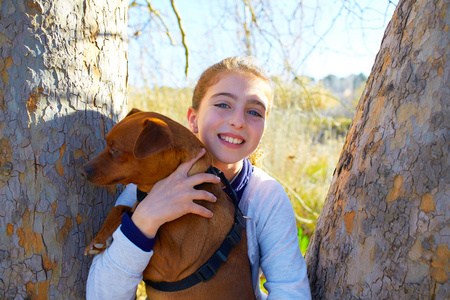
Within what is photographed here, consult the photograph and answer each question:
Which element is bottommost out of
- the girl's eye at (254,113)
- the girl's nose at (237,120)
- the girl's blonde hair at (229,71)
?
the girl's nose at (237,120)

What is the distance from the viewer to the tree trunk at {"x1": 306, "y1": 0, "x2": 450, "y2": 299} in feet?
4.98

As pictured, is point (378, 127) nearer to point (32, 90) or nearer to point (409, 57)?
point (409, 57)

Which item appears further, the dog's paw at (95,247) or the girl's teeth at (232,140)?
the girl's teeth at (232,140)

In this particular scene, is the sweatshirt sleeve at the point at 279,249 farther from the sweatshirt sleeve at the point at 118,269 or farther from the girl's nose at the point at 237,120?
the sweatshirt sleeve at the point at 118,269

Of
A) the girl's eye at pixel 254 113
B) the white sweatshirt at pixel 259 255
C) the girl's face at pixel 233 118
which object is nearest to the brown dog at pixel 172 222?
the white sweatshirt at pixel 259 255

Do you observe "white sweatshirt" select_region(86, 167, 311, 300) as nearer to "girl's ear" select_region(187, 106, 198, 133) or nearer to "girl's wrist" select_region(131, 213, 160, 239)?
"girl's wrist" select_region(131, 213, 160, 239)

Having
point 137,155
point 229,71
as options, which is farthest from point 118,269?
point 229,71

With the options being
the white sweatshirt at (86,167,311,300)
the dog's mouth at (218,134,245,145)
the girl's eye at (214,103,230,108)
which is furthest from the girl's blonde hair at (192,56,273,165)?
the white sweatshirt at (86,167,311,300)

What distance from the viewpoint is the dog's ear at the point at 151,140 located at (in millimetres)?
1949

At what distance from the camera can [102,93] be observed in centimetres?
216

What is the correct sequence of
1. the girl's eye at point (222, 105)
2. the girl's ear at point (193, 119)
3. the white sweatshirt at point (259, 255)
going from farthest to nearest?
the girl's ear at point (193, 119), the girl's eye at point (222, 105), the white sweatshirt at point (259, 255)

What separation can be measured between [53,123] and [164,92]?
5878 mm

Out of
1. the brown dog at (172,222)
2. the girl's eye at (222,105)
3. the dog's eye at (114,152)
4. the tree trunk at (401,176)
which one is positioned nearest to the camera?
the tree trunk at (401,176)

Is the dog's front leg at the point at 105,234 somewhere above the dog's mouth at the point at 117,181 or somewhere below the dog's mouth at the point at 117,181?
below
